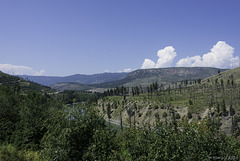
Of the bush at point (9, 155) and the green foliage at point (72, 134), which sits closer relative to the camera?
the green foliage at point (72, 134)

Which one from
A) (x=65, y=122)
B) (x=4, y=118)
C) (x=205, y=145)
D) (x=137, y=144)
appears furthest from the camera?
(x=4, y=118)

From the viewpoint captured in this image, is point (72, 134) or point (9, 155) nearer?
point (9, 155)

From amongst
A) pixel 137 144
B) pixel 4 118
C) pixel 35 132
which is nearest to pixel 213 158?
pixel 137 144

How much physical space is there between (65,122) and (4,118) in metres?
22.8

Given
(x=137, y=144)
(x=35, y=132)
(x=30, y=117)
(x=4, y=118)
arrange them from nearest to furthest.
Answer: (x=137, y=144), (x=35, y=132), (x=30, y=117), (x=4, y=118)

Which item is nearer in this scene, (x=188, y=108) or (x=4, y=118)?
(x=4, y=118)

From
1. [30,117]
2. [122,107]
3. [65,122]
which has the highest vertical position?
[65,122]

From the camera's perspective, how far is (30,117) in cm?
3009

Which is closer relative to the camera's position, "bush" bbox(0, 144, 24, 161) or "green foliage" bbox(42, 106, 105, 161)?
"green foliage" bbox(42, 106, 105, 161)

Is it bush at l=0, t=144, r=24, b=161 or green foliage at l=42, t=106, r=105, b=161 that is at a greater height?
green foliage at l=42, t=106, r=105, b=161

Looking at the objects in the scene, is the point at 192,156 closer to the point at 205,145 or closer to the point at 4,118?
the point at 205,145

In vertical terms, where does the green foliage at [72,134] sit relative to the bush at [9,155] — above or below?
above

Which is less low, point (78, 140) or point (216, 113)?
point (78, 140)

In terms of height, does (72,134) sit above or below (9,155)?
above
